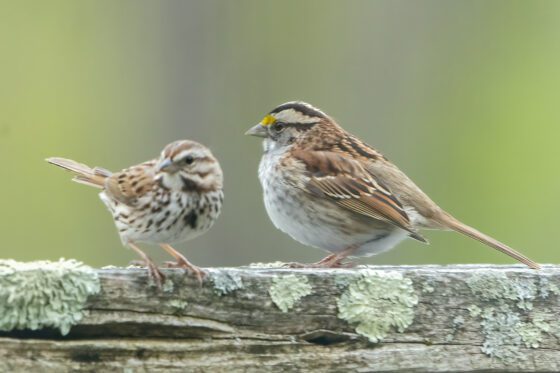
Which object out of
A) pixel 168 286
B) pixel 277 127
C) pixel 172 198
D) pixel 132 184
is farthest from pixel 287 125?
pixel 168 286

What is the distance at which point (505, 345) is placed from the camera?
431cm

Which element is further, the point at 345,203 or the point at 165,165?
the point at 345,203

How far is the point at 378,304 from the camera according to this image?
14.0 feet

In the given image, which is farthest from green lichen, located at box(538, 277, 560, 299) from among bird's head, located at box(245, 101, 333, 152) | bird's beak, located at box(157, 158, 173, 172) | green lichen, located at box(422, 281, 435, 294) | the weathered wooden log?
bird's head, located at box(245, 101, 333, 152)

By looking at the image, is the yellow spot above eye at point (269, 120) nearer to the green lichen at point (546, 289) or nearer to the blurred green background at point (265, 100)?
the green lichen at point (546, 289)

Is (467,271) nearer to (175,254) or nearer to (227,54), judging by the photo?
(175,254)

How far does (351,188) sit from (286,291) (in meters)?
2.31

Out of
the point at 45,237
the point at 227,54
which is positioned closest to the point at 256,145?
the point at 227,54

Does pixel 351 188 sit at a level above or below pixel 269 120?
below

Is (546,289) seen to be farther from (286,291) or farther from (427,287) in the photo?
(286,291)

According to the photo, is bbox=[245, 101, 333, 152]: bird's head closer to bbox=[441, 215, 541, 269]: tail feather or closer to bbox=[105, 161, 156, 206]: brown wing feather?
bbox=[441, 215, 541, 269]: tail feather

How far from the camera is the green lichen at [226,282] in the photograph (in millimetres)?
4020

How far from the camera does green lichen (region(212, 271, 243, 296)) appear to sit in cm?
402

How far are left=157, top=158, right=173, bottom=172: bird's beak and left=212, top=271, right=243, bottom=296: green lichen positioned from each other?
2.31 feet
